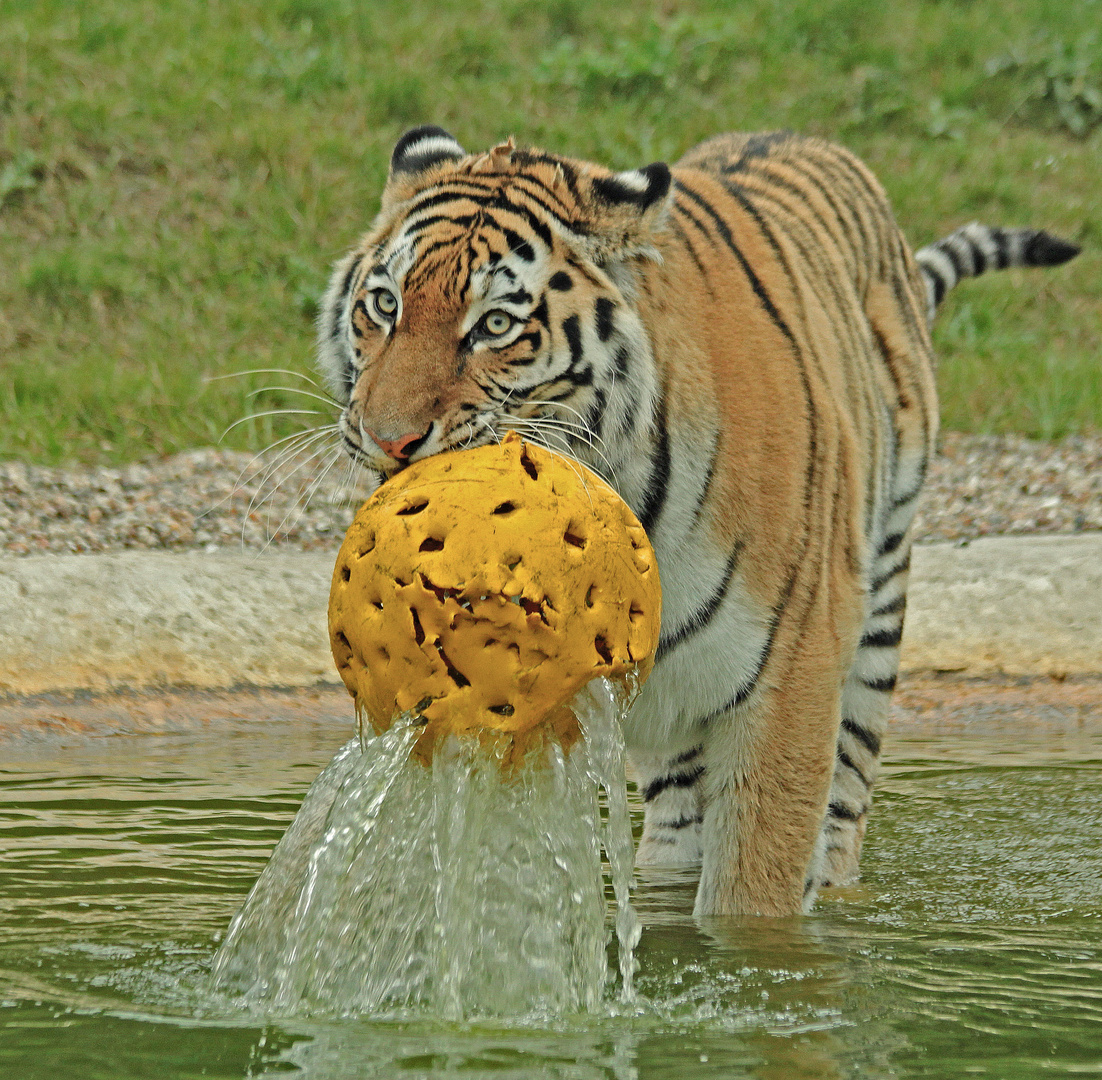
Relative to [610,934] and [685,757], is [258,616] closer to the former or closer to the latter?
[685,757]

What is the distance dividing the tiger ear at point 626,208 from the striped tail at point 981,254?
1.94m

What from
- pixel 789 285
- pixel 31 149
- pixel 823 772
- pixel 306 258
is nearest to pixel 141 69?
pixel 31 149

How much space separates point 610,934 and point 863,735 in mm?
1116

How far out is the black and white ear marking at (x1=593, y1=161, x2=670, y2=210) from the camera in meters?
2.65

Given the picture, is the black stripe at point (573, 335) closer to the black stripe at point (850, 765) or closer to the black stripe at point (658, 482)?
the black stripe at point (658, 482)

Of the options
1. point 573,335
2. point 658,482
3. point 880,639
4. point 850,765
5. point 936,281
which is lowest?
point 850,765

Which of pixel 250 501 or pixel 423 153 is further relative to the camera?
pixel 250 501

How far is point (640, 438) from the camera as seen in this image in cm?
263

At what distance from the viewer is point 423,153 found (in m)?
2.91

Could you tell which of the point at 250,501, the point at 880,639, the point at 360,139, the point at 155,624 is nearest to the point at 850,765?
the point at 880,639

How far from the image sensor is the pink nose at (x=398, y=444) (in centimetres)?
232

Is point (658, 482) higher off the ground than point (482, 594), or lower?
higher

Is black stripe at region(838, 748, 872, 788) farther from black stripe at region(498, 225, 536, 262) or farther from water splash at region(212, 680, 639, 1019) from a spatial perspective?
black stripe at region(498, 225, 536, 262)

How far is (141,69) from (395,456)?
767cm
